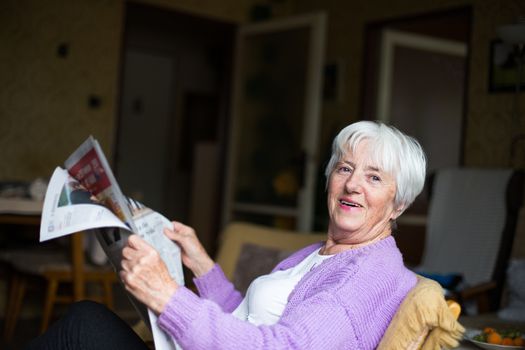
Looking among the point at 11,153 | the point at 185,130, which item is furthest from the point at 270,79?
the point at 185,130

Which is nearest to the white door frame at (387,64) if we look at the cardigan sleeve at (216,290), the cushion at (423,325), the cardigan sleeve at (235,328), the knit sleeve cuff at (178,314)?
the cardigan sleeve at (216,290)

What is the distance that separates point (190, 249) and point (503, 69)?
2637mm

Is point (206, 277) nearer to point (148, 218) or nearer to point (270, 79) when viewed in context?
point (148, 218)

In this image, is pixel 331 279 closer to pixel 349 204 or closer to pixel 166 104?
pixel 349 204

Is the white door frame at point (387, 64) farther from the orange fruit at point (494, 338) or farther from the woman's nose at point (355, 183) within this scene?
the woman's nose at point (355, 183)

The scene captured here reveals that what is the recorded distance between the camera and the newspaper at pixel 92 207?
1.30m

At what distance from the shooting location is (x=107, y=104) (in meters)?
4.68

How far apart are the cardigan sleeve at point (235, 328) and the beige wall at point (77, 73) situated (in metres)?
2.86

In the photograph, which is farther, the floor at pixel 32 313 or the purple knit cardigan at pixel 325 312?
the floor at pixel 32 313

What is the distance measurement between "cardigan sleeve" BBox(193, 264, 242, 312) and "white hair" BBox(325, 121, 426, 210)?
0.47 meters

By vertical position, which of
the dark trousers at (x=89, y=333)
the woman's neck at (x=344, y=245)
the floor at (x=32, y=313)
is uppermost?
the woman's neck at (x=344, y=245)

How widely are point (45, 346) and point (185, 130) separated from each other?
6.00m

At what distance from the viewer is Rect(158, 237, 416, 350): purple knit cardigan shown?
1129mm

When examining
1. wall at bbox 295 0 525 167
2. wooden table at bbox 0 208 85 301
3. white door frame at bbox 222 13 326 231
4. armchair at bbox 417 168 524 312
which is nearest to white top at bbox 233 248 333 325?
armchair at bbox 417 168 524 312
